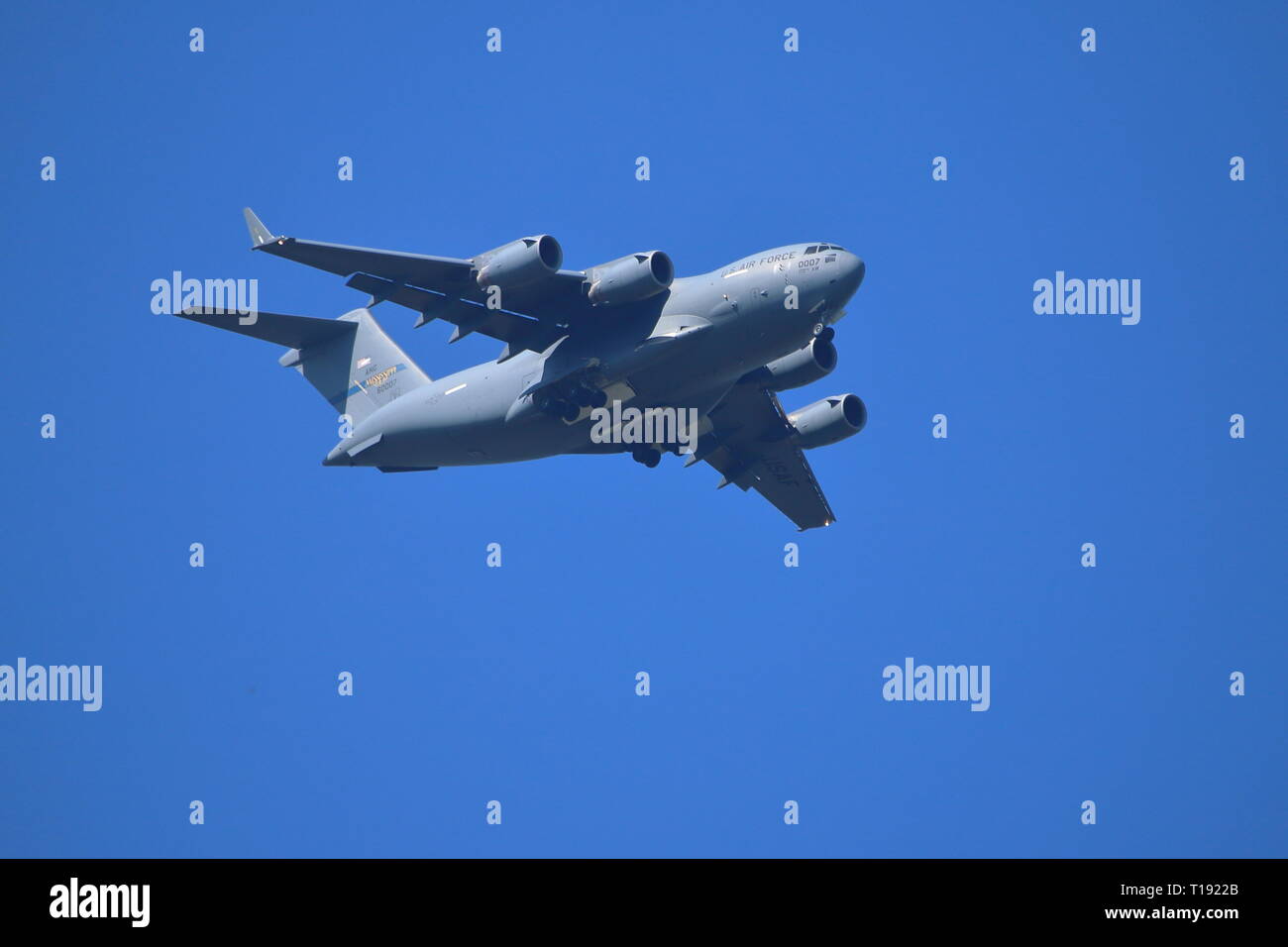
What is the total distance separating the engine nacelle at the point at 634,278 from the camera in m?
21.1

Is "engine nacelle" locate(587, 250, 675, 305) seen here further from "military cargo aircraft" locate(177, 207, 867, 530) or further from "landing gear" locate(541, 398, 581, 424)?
"landing gear" locate(541, 398, 581, 424)

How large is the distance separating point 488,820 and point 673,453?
6.63 meters

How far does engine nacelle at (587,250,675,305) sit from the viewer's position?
829 inches

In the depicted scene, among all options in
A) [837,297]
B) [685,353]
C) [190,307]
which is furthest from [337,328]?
[837,297]

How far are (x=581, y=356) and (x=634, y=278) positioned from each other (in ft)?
5.68

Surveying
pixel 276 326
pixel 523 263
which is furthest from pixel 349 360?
pixel 523 263

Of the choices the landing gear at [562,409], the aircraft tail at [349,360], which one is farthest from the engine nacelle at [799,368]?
the aircraft tail at [349,360]

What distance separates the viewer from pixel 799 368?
23.8 metres

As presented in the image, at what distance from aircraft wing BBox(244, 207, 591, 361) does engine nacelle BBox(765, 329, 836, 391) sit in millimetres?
3483

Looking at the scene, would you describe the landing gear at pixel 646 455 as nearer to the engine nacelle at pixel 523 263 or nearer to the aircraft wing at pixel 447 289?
the aircraft wing at pixel 447 289

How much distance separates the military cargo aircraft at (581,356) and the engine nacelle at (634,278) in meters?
0.02
